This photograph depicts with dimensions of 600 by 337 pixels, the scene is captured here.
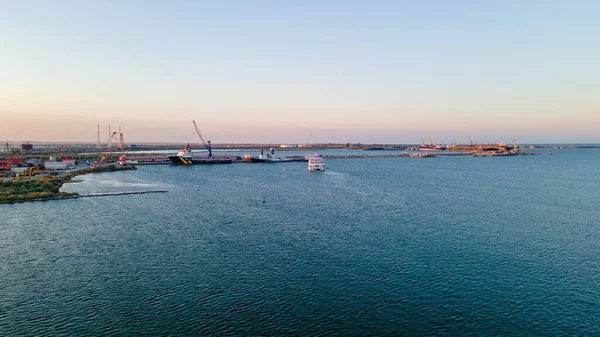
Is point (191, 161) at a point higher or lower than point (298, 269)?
higher

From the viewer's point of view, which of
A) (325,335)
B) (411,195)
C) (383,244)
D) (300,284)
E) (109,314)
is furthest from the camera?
(411,195)

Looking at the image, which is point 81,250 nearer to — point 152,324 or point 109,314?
point 109,314

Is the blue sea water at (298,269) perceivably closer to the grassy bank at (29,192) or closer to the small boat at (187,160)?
the grassy bank at (29,192)

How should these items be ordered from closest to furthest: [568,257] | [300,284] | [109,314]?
[109,314]
[300,284]
[568,257]

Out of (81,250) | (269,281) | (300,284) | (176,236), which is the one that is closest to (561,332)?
(300,284)

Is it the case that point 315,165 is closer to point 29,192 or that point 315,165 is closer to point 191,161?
point 191,161

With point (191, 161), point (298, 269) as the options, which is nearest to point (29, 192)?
point (298, 269)

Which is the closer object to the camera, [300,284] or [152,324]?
[152,324]

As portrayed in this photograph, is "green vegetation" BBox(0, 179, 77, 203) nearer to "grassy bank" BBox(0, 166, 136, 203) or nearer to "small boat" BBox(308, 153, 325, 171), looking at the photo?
"grassy bank" BBox(0, 166, 136, 203)
